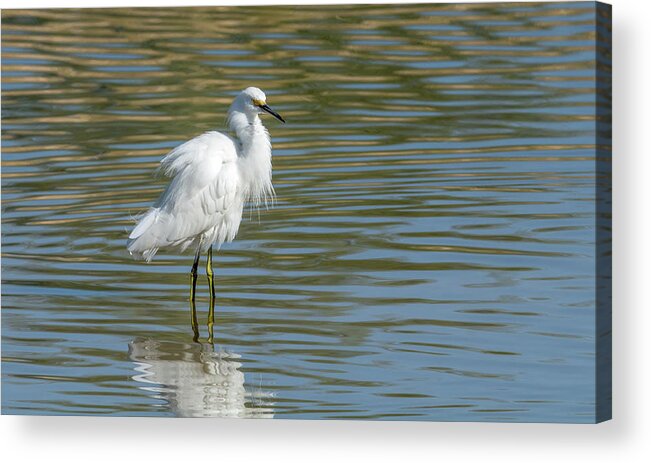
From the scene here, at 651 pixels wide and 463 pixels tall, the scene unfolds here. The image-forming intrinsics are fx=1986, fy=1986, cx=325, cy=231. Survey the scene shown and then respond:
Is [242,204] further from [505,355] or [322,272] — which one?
[505,355]

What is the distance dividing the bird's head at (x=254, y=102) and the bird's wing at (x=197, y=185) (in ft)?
0.59

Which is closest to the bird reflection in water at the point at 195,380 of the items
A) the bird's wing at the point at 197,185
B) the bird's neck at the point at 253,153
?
the bird's wing at the point at 197,185

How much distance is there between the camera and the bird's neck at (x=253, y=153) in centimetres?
879

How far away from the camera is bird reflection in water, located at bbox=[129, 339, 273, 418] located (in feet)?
26.5

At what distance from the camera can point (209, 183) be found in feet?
29.0

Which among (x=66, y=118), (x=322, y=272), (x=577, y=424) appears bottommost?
(x=577, y=424)

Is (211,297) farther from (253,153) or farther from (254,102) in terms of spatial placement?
(254,102)

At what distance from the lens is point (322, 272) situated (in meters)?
8.67

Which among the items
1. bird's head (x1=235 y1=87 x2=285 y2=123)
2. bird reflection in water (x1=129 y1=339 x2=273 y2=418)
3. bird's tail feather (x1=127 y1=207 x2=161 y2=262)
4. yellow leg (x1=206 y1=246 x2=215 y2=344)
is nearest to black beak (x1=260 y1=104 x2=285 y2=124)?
bird's head (x1=235 y1=87 x2=285 y2=123)

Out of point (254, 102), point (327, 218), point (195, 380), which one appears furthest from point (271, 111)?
point (195, 380)

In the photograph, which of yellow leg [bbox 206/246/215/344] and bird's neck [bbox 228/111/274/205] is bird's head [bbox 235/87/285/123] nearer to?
bird's neck [bbox 228/111/274/205]

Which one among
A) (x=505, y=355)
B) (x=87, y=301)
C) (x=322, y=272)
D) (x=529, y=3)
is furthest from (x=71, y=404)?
(x=529, y=3)

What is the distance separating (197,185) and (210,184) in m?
0.06

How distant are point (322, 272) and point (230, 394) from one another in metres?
0.83
